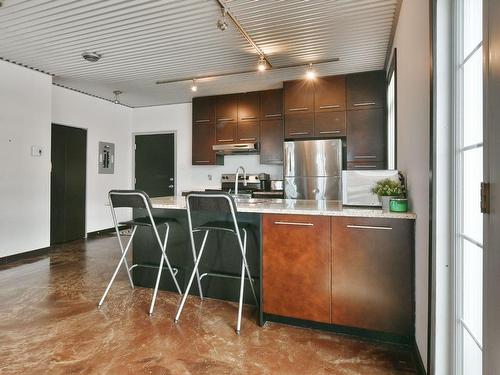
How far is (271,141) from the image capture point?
17.3 ft

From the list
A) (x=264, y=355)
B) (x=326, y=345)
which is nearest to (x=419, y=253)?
(x=326, y=345)

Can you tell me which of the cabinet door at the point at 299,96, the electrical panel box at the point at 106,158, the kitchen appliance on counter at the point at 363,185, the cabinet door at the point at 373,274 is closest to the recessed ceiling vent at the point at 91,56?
the electrical panel box at the point at 106,158

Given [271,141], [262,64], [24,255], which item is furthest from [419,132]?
[24,255]

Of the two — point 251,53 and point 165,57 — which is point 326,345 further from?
point 165,57

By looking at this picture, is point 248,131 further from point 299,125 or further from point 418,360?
point 418,360

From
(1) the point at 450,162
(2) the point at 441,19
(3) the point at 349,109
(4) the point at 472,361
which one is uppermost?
(3) the point at 349,109

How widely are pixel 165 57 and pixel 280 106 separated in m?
2.06

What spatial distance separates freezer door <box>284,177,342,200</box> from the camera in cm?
452

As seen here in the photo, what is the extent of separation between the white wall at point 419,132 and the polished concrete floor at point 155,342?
20.0 inches

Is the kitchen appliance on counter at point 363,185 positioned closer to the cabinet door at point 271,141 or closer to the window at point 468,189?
the window at point 468,189

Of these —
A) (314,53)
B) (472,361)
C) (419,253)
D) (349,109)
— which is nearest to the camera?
(472,361)

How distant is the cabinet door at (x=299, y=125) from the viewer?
4.80 m

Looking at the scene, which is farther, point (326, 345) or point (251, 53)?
point (251, 53)

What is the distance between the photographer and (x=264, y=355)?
6.38ft
